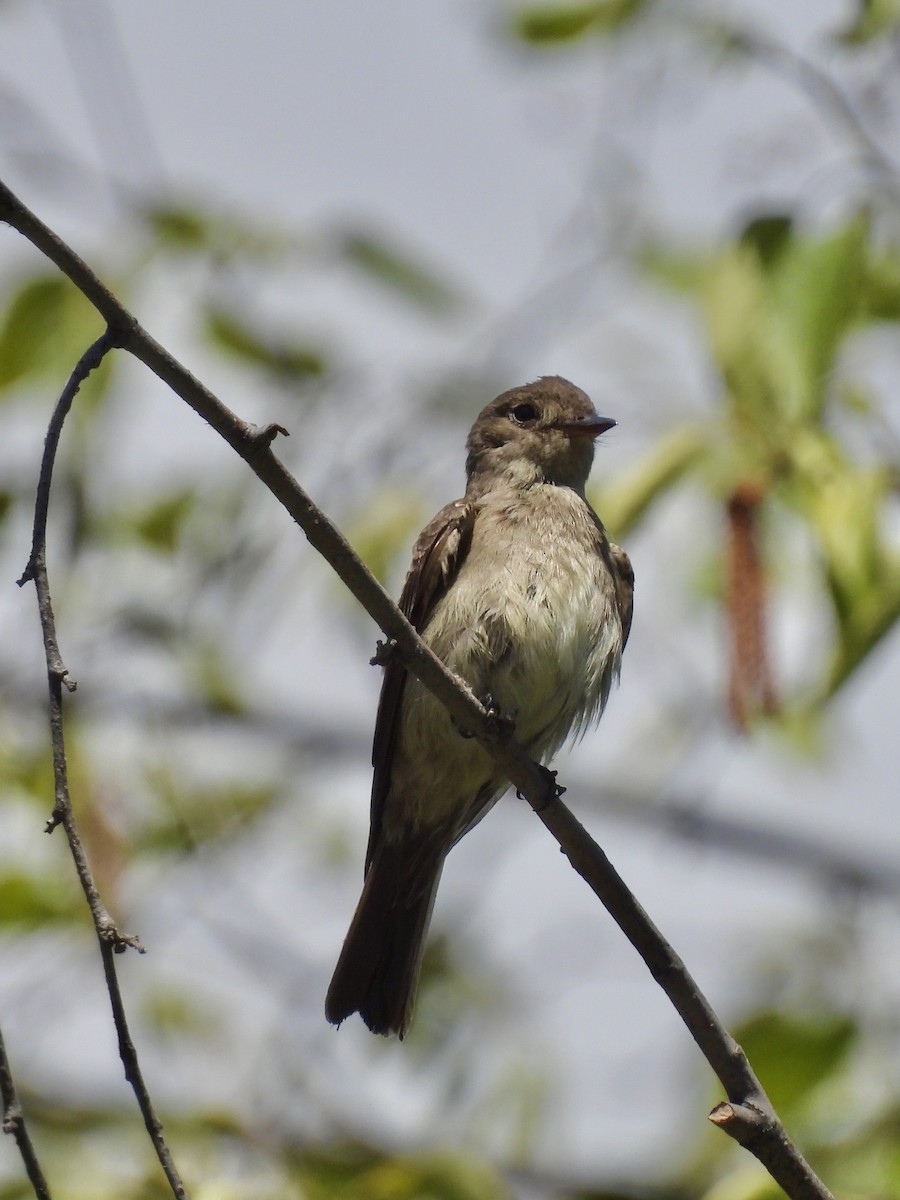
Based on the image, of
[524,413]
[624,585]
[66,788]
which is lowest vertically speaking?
[66,788]

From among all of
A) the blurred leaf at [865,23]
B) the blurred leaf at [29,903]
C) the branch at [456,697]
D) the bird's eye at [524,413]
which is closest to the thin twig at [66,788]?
the branch at [456,697]

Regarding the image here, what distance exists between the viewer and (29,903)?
4.92 metres

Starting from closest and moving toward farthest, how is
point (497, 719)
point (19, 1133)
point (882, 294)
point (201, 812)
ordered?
1. point (19, 1133)
2. point (497, 719)
3. point (882, 294)
4. point (201, 812)

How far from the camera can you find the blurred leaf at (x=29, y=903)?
4.91 metres

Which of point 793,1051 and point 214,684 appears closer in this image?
point 793,1051

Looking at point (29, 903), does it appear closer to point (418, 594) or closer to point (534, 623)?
point (418, 594)

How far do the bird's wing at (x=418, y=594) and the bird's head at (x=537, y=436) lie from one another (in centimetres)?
46

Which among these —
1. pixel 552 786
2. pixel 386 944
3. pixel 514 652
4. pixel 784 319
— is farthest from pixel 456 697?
pixel 386 944

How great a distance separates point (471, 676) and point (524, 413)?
4.36ft

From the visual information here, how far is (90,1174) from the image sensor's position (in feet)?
13.3

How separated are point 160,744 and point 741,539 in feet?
9.17

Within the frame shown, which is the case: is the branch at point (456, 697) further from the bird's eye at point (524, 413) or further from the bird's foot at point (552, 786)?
the bird's eye at point (524, 413)

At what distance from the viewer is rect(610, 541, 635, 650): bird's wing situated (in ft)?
16.3

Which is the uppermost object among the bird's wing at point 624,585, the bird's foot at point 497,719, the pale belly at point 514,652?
the bird's wing at point 624,585
